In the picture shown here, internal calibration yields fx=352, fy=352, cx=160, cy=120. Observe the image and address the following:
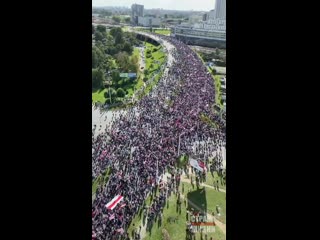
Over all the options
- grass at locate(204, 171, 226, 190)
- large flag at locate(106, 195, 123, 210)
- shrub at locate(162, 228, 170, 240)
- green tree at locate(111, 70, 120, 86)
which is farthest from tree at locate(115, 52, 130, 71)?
shrub at locate(162, 228, 170, 240)

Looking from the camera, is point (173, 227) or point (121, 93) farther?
point (121, 93)

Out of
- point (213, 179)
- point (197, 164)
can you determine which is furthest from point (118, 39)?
point (213, 179)

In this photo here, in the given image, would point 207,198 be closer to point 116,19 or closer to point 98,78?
point 98,78

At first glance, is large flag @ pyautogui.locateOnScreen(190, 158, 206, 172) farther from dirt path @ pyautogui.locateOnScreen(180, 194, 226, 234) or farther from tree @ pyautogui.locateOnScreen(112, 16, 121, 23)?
tree @ pyautogui.locateOnScreen(112, 16, 121, 23)

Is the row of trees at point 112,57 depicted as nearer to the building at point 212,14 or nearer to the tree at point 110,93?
the tree at point 110,93

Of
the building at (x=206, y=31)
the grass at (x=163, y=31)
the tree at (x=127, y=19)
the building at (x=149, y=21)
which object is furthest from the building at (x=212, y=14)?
the tree at (x=127, y=19)
